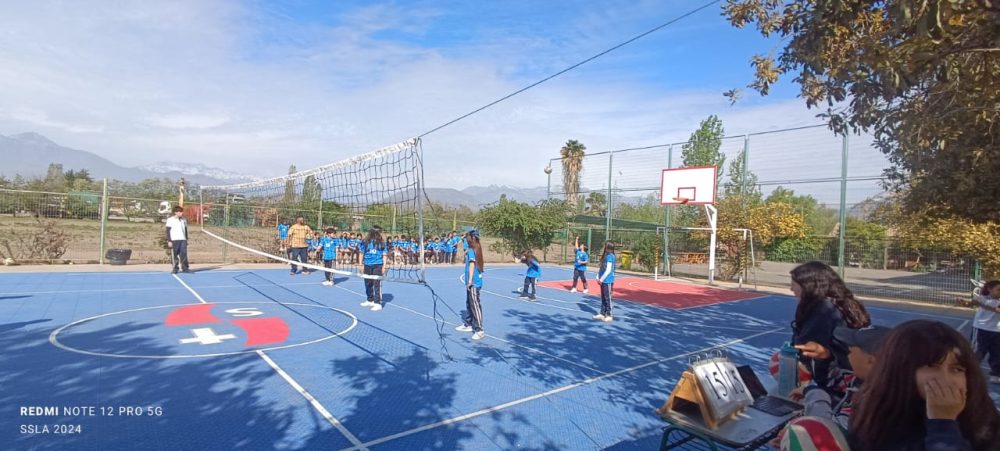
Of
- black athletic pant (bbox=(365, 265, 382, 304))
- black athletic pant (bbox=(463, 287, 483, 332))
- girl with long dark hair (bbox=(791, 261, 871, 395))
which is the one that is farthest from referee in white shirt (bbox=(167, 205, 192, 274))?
girl with long dark hair (bbox=(791, 261, 871, 395))

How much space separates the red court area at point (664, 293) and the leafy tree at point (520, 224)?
7159 mm

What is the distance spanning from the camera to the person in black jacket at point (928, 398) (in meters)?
1.63

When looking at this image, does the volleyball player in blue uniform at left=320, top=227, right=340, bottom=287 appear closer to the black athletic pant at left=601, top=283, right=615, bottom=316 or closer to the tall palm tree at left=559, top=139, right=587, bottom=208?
the black athletic pant at left=601, top=283, right=615, bottom=316

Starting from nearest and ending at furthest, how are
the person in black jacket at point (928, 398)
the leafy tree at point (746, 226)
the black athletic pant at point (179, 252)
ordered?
the person in black jacket at point (928, 398) < the black athletic pant at point (179, 252) < the leafy tree at point (746, 226)

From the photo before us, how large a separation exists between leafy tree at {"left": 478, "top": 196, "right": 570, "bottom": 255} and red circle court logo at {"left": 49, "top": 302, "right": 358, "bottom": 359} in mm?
15895

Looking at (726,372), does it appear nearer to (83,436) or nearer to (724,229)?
(83,436)

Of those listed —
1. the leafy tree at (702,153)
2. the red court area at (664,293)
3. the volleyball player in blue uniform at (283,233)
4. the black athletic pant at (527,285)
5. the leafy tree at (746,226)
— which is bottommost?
the red court area at (664,293)

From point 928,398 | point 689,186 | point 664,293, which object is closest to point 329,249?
point 664,293

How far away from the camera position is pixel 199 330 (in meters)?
7.98

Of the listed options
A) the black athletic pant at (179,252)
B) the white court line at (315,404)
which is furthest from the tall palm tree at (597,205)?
the white court line at (315,404)

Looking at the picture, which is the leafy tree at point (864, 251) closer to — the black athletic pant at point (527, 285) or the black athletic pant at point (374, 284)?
the black athletic pant at point (527, 285)

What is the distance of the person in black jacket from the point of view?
1632 mm

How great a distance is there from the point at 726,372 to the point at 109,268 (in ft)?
57.8

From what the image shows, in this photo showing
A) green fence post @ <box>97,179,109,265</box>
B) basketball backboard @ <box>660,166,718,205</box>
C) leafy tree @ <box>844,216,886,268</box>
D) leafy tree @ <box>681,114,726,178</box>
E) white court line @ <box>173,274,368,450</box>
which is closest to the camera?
white court line @ <box>173,274,368,450</box>
